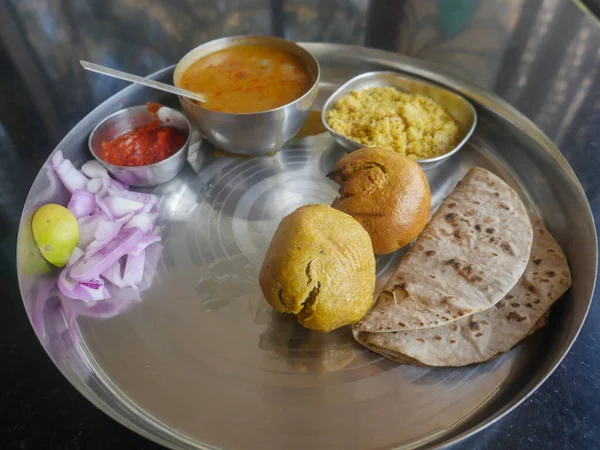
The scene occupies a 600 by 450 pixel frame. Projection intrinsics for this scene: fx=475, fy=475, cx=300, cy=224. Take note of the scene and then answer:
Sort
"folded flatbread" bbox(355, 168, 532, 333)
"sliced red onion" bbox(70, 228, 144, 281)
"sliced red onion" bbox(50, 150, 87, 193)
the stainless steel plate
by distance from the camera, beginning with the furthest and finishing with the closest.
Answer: "sliced red onion" bbox(50, 150, 87, 193), "sliced red onion" bbox(70, 228, 144, 281), "folded flatbread" bbox(355, 168, 532, 333), the stainless steel plate

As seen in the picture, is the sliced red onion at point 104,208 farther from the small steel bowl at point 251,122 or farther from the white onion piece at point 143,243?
the small steel bowl at point 251,122

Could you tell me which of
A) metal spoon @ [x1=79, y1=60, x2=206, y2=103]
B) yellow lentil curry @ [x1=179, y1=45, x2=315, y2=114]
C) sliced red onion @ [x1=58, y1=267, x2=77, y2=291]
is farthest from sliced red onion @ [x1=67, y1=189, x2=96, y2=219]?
yellow lentil curry @ [x1=179, y1=45, x2=315, y2=114]

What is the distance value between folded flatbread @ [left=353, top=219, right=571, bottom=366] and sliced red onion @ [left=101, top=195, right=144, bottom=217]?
39.0 inches

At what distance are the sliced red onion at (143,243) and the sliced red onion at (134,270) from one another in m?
0.02

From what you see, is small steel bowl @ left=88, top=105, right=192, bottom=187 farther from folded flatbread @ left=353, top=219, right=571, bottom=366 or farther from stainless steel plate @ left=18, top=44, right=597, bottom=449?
folded flatbread @ left=353, top=219, right=571, bottom=366

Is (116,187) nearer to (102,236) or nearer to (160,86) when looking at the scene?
(102,236)

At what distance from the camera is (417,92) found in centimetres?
229

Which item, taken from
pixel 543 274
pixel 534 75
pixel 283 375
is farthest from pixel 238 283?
pixel 534 75

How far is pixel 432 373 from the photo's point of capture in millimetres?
1479

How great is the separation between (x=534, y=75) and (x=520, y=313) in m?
1.74

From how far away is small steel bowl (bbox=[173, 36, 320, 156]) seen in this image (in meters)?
1.93

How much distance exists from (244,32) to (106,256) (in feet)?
6.28

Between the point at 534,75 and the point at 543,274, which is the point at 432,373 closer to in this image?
the point at 543,274

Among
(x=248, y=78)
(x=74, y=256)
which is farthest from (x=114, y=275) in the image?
(x=248, y=78)
